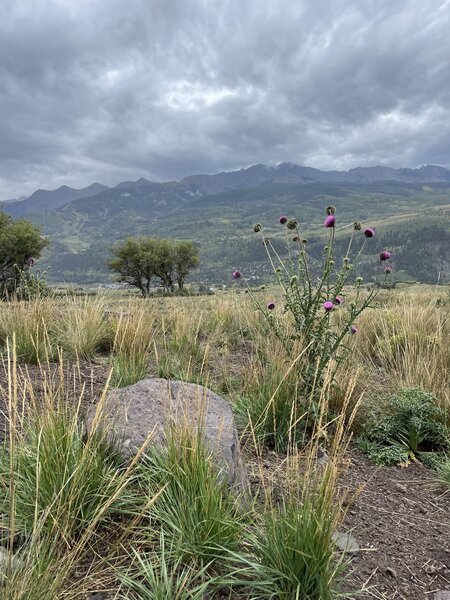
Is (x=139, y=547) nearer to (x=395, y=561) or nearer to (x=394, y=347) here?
(x=395, y=561)

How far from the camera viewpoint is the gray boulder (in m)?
2.21

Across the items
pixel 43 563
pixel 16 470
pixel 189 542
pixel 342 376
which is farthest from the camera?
pixel 342 376

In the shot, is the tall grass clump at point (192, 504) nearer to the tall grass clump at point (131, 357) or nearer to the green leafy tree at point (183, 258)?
the tall grass clump at point (131, 357)

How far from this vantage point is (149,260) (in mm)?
46094

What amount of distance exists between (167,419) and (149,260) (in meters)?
44.9

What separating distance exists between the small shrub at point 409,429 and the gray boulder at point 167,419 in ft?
4.54

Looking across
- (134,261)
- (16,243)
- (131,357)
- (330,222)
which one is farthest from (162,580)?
(134,261)

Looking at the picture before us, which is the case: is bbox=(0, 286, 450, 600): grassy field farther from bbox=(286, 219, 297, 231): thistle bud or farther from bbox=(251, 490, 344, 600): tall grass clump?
bbox=(286, 219, 297, 231): thistle bud

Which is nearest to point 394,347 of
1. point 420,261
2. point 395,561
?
point 395,561

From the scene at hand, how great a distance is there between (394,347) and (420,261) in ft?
657

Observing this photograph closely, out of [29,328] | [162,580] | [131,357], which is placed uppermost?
[29,328]

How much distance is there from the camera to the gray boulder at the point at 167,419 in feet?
7.25

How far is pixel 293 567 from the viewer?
1657 mm

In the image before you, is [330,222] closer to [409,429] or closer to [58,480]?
[409,429]
